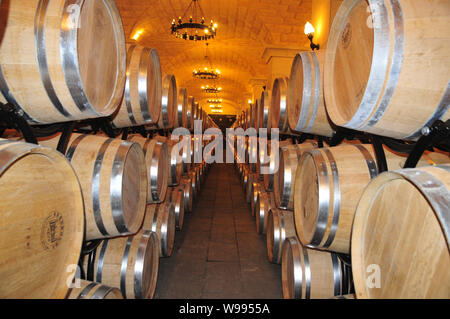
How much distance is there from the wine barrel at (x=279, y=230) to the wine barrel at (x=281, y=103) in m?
1.01

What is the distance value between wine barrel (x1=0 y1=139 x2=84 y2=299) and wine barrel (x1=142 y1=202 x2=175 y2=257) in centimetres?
173

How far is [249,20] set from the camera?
34.8 ft

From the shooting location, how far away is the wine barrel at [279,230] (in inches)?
114

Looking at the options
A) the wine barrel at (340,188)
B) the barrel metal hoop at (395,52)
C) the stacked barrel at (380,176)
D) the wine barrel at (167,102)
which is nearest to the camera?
the stacked barrel at (380,176)

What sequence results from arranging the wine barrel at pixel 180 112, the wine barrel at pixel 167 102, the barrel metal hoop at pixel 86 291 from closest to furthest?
the barrel metal hoop at pixel 86 291 < the wine barrel at pixel 167 102 < the wine barrel at pixel 180 112

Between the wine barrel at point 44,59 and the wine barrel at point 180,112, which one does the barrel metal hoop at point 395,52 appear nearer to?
the wine barrel at point 44,59

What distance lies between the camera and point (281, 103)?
3154 millimetres

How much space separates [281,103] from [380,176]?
2.21m

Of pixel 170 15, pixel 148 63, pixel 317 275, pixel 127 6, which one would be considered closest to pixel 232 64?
pixel 170 15

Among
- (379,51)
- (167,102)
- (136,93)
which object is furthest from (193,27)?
(379,51)

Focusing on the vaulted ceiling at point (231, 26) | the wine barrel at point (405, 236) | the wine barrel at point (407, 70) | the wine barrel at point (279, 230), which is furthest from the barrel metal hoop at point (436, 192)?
the vaulted ceiling at point (231, 26)

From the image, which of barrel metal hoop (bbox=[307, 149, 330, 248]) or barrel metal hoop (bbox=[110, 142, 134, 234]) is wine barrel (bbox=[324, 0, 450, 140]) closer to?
barrel metal hoop (bbox=[307, 149, 330, 248])

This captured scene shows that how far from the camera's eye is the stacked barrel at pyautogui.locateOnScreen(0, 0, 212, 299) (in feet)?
3.14

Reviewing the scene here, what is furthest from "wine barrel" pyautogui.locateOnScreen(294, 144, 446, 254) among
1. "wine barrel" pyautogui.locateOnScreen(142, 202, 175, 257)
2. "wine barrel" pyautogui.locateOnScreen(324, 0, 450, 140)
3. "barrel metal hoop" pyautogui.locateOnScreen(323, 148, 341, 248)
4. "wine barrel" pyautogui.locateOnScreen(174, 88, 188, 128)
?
"wine barrel" pyautogui.locateOnScreen(174, 88, 188, 128)
